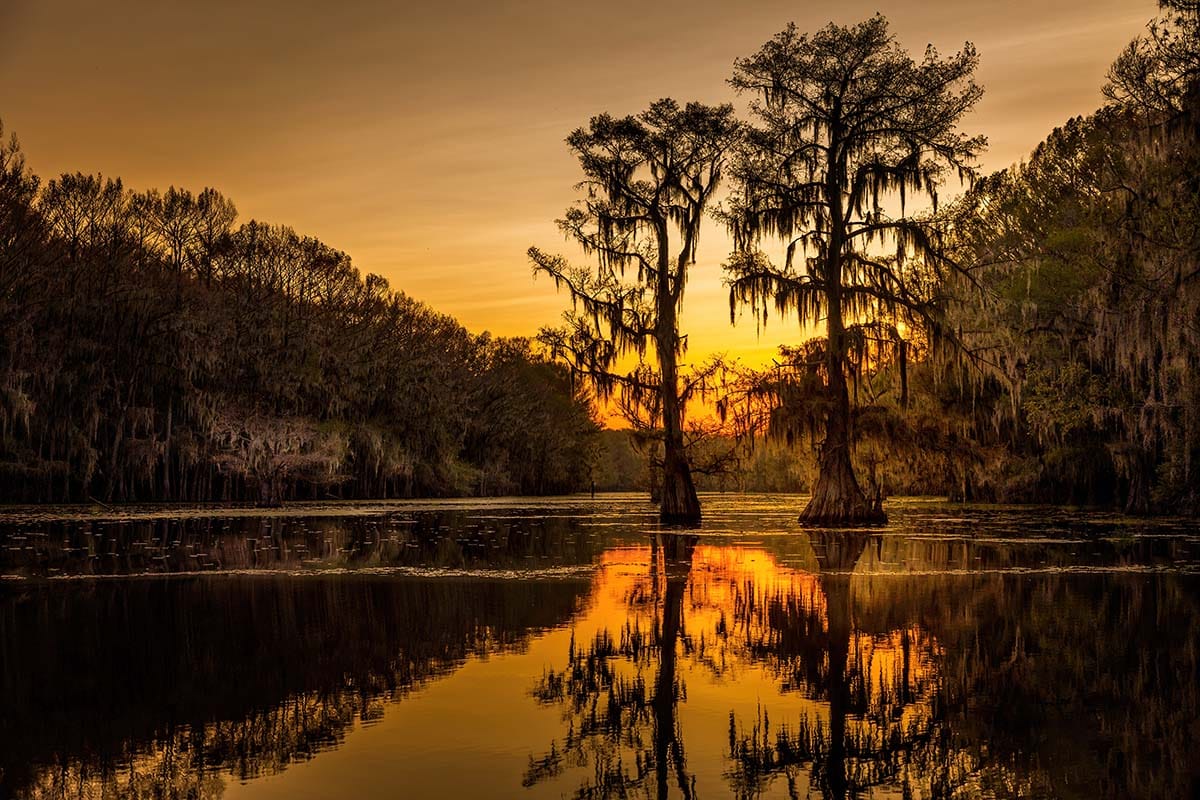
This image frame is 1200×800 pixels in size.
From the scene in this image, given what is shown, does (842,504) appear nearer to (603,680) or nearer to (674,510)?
(674,510)

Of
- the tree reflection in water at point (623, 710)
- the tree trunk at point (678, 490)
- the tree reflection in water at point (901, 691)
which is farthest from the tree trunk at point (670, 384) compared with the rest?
the tree reflection in water at point (623, 710)

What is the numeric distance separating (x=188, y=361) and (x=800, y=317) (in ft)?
105

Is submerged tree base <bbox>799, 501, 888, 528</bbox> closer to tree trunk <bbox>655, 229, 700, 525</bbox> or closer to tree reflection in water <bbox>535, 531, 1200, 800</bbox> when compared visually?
tree trunk <bbox>655, 229, 700, 525</bbox>

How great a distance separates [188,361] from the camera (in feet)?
168

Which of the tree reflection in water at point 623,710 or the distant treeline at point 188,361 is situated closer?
the tree reflection in water at point 623,710

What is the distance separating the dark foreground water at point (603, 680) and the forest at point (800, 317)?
12.4 m

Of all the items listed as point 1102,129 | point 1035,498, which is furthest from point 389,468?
point 1102,129

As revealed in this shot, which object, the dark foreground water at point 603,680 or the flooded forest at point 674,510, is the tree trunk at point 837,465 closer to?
the flooded forest at point 674,510

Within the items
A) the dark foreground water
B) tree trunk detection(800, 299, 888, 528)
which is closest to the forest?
tree trunk detection(800, 299, 888, 528)

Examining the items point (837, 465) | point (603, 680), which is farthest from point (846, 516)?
point (603, 680)

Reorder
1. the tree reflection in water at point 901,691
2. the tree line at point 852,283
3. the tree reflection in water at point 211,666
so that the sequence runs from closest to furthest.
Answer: the tree reflection in water at point 901,691 → the tree reflection in water at point 211,666 → the tree line at point 852,283

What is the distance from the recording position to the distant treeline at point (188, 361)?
4531 centimetres

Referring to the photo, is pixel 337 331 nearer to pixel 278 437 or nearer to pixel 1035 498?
pixel 278 437

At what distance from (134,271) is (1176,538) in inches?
1762
